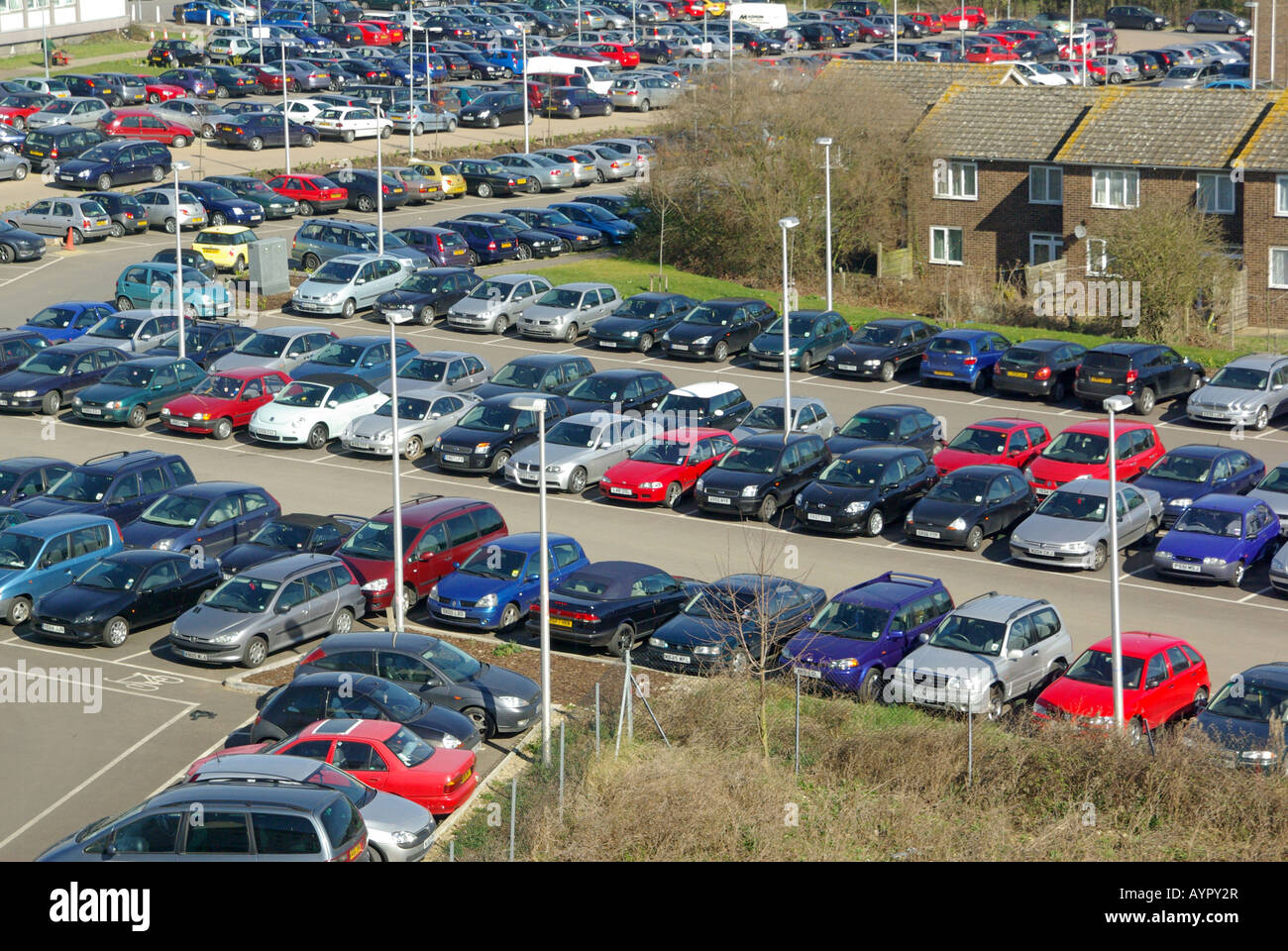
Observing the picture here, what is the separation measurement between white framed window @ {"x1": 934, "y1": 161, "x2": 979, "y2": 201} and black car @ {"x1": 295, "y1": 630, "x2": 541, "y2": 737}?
3254 centimetres

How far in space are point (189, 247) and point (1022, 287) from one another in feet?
77.5

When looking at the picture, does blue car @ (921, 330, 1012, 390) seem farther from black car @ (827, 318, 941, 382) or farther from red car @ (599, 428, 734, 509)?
red car @ (599, 428, 734, 509)

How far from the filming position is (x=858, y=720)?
69.4ft

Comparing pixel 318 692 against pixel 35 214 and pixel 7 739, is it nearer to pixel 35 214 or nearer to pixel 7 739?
pixel 7 739

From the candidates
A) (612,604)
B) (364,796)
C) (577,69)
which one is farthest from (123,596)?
(577,69)

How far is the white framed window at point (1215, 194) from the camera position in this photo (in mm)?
46250

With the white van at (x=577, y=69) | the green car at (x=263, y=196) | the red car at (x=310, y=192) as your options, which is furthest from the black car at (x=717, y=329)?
the white van at (x=577, y=69)

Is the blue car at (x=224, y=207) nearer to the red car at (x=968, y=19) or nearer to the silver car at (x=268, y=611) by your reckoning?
the silver car at (x=268, y=611)

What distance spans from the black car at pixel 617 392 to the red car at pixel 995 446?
622cm

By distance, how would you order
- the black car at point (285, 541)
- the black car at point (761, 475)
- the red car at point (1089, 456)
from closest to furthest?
the black car at point (285, 541) < the black car at point (761, 475) < the red car at point (1089, 456)

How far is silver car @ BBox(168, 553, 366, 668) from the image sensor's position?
23766mm

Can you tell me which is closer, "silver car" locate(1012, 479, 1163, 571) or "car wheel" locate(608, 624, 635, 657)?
"car wheel" locate(608, 624, 635, 657)

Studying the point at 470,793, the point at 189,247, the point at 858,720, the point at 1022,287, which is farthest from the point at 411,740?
the point at 1022,287

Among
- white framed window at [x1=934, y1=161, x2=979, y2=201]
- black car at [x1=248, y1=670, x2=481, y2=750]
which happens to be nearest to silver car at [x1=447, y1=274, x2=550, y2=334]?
white framed window at [x1=934, y1=161, x2=979, y2=201]
